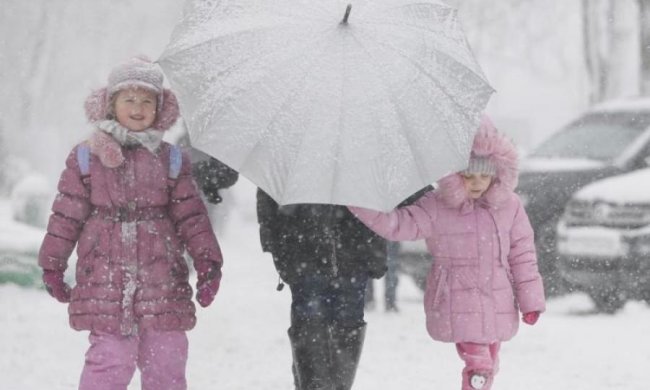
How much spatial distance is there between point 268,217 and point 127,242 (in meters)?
0.63

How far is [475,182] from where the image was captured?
212 inches

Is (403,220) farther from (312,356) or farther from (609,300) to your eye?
(609,300)

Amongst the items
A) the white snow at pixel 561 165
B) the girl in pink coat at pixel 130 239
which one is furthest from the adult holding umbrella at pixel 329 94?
the white snow at pixel 561 165

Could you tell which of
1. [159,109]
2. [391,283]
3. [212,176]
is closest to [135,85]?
[159,109]

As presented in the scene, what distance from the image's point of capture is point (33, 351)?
27.6 ft

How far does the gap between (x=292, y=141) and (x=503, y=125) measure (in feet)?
147

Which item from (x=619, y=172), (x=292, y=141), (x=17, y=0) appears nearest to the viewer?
(x=292, y=141)

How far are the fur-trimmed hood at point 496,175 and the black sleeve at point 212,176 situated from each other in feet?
3.03

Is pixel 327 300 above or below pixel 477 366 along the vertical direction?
above

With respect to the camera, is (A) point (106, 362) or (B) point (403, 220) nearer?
(A) point (106, 362)

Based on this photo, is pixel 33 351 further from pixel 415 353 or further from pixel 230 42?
pixel 230 42

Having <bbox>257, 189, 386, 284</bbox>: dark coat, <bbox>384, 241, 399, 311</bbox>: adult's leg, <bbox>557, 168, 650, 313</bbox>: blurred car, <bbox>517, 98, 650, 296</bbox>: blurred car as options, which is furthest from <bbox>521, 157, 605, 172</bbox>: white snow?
<bbox>257, 189, 386, 284</bbox>: dark coat

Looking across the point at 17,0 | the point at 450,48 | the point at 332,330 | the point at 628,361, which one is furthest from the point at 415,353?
the point at 17,0

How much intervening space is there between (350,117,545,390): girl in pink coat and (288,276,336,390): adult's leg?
47 cm
